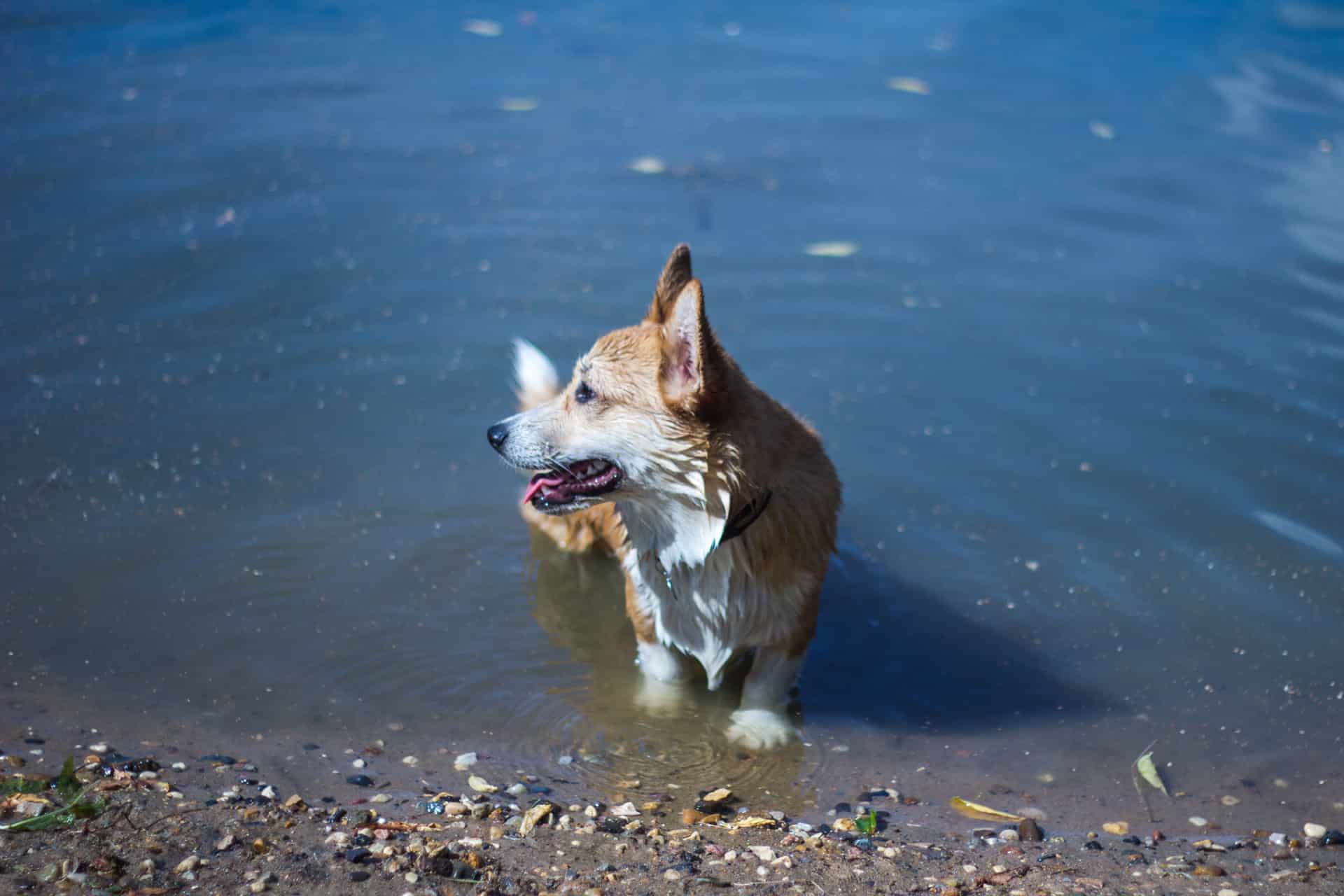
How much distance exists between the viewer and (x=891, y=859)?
3.64 metres

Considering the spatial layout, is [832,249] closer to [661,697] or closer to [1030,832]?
[661,697]

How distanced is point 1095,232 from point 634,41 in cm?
480

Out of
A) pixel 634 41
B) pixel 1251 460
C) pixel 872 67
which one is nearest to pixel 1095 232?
pixel 1251 460

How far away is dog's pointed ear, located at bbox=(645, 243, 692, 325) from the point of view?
13.9 ft

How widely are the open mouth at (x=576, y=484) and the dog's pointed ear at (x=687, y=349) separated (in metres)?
0.41

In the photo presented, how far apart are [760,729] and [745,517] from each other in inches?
35.8

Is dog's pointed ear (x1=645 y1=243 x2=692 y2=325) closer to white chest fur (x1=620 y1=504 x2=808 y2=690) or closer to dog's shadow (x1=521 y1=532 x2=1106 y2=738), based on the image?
white chest fur (x1=620 y1=504 x2=808 y2=690)

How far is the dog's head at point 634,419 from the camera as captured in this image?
12.6 feet

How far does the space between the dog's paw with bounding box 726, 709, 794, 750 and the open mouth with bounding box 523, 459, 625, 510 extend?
1.09 m

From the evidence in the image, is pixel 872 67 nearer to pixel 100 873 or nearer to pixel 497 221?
pixel 497 221

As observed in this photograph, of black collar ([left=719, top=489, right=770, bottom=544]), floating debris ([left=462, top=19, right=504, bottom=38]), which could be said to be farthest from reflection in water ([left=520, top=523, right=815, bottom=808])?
floating debris ([left=462, top=19, right=504, bottom=38])

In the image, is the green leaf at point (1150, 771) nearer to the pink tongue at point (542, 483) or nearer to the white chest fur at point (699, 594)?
the white chest fur at point (699, 594)

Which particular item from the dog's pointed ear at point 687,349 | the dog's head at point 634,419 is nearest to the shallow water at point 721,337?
the dog's head at point 634,419

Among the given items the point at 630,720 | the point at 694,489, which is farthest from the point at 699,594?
the point at 630,720
